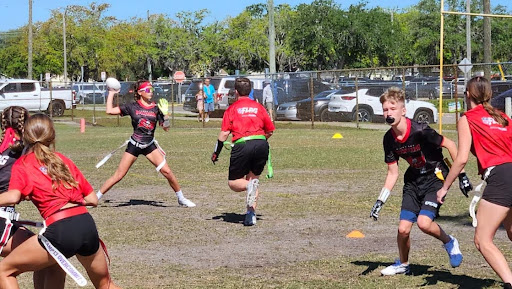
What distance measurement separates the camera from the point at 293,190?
13922mm

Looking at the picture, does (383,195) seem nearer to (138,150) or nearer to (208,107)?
(138,150)

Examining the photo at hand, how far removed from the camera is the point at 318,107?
32938 millimetres

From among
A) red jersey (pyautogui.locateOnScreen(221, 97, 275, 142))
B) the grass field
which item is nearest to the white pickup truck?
the grass field

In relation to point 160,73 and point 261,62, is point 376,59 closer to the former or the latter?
point 261,62

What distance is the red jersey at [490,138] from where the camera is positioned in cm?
638

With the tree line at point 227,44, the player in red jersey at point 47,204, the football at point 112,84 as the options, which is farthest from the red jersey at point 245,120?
the tree line at point 227,44

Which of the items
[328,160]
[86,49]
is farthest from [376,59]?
[328,160]

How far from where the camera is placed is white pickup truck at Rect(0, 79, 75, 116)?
41.8 meters

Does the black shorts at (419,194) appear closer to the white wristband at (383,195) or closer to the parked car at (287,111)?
the white wristband at (383,195)

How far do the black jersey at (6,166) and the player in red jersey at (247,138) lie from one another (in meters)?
4.08

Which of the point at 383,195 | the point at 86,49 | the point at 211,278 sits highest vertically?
the point at 86,49

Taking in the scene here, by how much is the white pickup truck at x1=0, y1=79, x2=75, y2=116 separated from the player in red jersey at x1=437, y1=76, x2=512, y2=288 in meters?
36.4

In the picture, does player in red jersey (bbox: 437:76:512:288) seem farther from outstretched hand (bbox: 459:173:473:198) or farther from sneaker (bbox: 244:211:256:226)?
sneaker (bbox: 244:211:256:226)

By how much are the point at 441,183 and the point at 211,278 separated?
224cm
